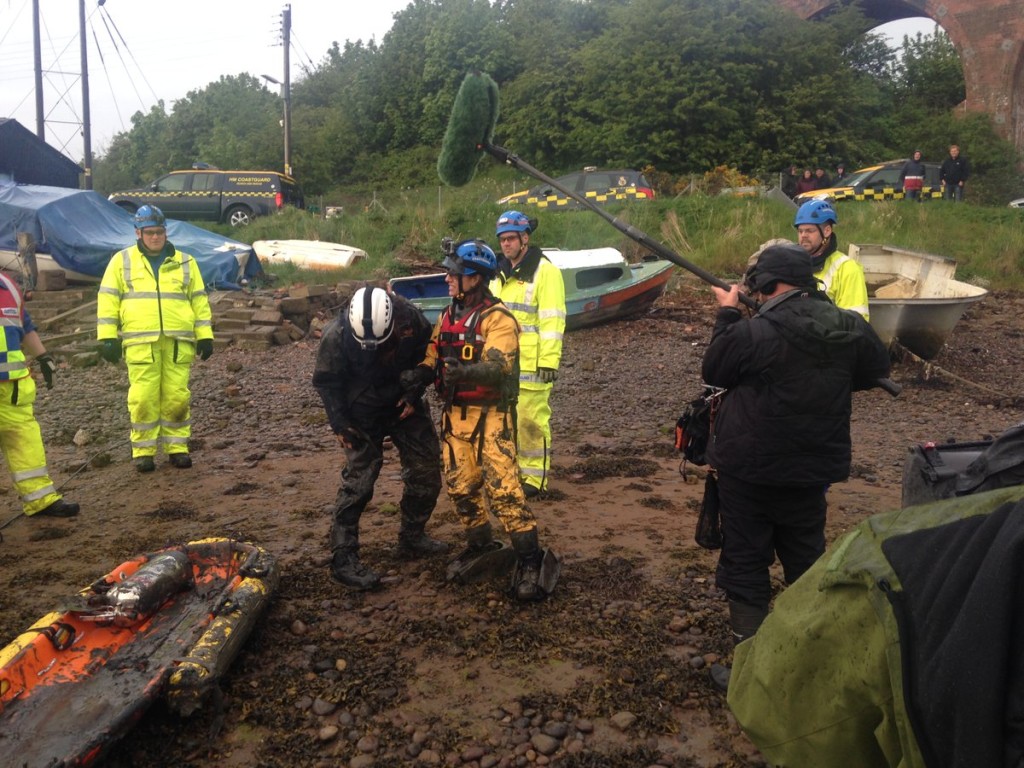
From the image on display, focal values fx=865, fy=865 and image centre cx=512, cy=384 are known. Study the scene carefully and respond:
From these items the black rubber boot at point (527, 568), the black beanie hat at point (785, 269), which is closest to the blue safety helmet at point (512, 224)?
the black rubber boot at point (527, 568)

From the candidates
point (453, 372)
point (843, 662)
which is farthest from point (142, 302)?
point (843, 662)

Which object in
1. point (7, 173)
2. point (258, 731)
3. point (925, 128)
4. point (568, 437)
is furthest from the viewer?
point (925, 128)

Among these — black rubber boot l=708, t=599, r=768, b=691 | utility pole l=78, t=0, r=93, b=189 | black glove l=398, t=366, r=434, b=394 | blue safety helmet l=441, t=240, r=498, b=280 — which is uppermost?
utility pole l=78, t=0, r=93, b=189

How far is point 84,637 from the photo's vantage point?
3598mm

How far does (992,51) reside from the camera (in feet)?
83.0

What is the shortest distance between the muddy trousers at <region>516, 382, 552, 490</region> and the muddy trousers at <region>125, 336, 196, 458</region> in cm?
279

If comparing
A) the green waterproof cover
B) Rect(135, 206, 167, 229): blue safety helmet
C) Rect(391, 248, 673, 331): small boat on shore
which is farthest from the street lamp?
the green waterproof cover

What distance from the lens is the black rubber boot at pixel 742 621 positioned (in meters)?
3.34

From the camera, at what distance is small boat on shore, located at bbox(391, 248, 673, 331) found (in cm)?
1156

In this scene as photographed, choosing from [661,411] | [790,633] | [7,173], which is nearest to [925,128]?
[661,411]

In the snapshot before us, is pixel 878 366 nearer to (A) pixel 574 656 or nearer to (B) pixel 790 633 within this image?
(A) pixel 574 656

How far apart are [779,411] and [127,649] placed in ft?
9.23

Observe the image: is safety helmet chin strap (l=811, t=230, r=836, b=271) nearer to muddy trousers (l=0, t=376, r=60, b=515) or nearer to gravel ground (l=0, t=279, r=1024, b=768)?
gravel ground (l=0, t=279, r=1024, b=768)

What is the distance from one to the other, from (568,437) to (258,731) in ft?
15.9
